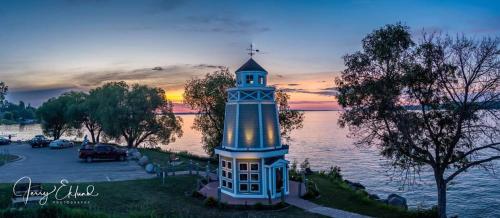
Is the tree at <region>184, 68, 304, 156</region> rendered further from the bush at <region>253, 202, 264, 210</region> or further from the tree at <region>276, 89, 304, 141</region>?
the bush at <region>253, 202, 264, 210</region>

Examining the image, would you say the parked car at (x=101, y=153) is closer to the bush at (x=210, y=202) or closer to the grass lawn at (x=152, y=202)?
the grass lawn at (x=152, y=202)

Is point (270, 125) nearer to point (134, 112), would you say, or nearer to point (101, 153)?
point (101, 153)

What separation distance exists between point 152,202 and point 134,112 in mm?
30775

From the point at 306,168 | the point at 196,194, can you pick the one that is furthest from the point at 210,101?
the point at 196,194

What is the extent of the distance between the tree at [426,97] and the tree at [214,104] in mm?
19462

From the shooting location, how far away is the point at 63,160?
40.4m

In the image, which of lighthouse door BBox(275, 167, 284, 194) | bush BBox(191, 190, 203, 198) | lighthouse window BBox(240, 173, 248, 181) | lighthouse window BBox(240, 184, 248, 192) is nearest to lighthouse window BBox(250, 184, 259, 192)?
lighthouse window BBox(240, 184, 248, 192)

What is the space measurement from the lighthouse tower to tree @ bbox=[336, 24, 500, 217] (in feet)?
20.2

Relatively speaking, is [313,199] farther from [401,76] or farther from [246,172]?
[401,76]

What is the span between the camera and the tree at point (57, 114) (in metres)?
64.9

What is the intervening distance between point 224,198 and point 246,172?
2228 millimetres

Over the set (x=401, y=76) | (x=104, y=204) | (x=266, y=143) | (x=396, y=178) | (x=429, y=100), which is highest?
(x=401, y=76)

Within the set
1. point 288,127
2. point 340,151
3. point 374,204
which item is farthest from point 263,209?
point 340,151
